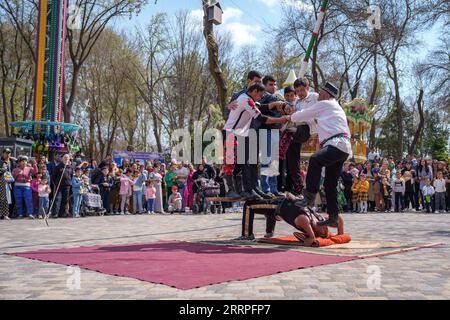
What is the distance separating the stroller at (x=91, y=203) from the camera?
1524 cm

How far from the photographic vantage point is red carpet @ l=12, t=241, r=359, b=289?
4.71 m

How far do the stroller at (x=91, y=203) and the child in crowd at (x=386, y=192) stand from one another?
33.1 feet

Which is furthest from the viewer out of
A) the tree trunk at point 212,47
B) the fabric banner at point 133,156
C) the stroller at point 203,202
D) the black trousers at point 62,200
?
the fabric banner at point 133,156

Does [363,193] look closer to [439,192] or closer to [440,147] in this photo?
[439,192]

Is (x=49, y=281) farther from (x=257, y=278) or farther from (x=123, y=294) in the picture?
(x=257, y=278)

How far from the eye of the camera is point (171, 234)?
9.27 m

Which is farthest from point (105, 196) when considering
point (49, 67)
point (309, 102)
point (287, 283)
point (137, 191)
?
point (287, 283)

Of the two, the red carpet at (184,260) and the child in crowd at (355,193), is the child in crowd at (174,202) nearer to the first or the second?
the child in crowd at (355,193)

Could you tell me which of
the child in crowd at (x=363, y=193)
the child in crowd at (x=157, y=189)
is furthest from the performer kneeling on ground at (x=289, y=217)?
the child in crowd at (x=363, y=193)

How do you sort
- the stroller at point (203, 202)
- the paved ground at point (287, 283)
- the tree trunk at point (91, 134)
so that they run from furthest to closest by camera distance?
the tree trunk at point (91, 134) < the stroller at point (203, 202) < the paved ground at point (287, 283)

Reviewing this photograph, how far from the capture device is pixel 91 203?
1527cm

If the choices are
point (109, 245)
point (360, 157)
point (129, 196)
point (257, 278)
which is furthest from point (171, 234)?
point (360, 157)

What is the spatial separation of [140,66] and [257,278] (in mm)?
34321

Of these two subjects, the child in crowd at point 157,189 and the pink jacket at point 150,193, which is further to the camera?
the child in crowd at point 157,189
